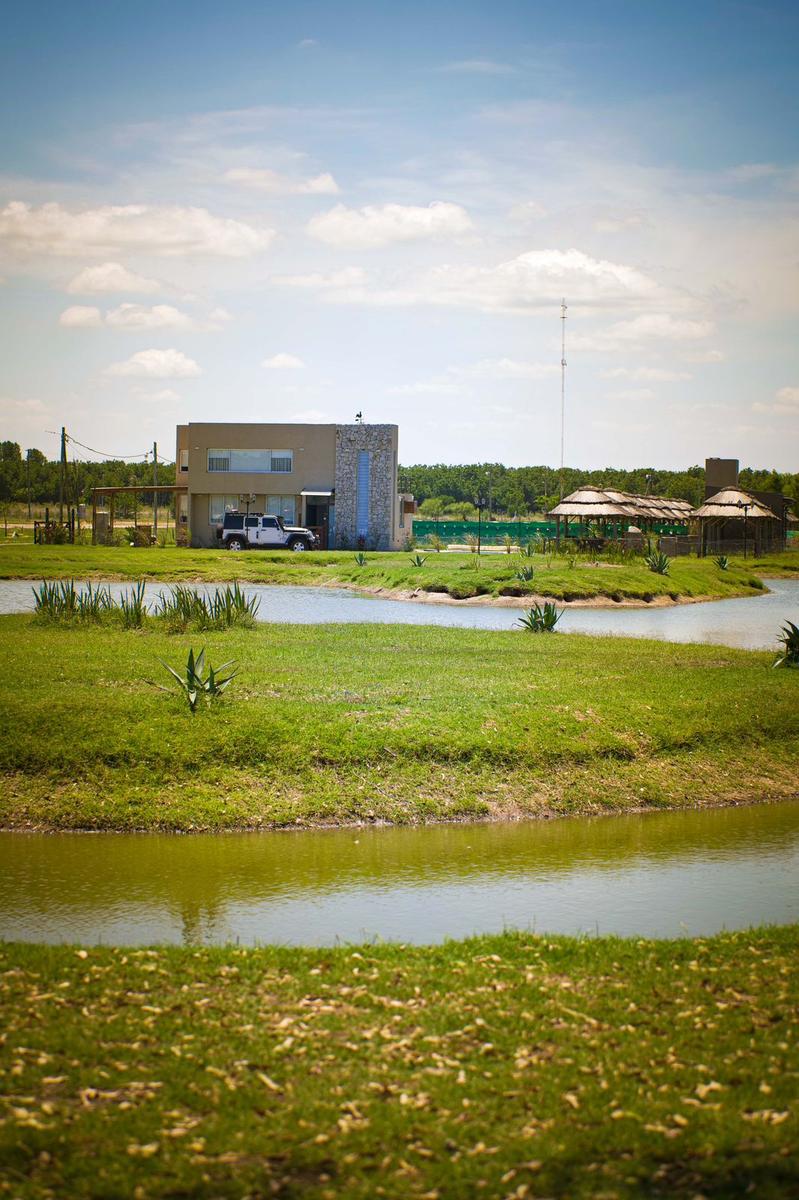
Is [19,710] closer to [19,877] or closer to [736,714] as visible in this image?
[19,877]

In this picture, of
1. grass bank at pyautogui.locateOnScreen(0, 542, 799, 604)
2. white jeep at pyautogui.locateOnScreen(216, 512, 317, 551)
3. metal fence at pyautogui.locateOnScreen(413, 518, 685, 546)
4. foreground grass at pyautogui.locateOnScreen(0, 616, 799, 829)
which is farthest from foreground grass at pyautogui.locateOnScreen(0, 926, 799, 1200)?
metal fence at pyautogui.locateOnScreen(413, 518, 685, 546)

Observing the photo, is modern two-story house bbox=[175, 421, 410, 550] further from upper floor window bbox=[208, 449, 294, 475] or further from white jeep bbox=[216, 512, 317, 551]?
white jeep bbox=[216, 512, 317, 551]

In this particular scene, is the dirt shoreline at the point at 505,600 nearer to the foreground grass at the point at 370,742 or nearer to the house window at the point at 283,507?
the foreground grass at the point at 370,742

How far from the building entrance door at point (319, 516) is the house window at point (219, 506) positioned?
4.02 meters

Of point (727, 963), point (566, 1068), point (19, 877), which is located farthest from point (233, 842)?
point (566, 1068)

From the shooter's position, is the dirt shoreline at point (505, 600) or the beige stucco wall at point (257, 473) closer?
the dirt shoreline at point (505, 600)

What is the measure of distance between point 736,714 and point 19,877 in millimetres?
9740

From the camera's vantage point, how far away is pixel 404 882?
1080 cm

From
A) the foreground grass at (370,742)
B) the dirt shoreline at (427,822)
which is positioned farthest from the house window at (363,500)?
the dirt shoreline at (427,822)

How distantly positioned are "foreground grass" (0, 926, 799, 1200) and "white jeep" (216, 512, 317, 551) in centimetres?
5247

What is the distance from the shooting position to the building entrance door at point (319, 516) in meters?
66.8

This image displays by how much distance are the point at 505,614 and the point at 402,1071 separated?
91.5 ft

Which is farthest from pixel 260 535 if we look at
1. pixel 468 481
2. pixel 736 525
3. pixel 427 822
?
pixel 468 481

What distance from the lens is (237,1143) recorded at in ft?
17.2
